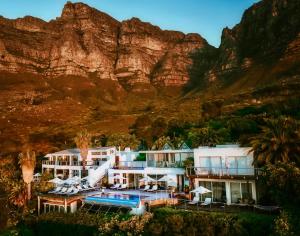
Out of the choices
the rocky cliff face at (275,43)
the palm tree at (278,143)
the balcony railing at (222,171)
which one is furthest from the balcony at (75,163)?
the rocky cliff face at (275,43)

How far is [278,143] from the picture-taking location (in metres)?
29.0

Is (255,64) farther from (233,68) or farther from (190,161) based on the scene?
(190,161)

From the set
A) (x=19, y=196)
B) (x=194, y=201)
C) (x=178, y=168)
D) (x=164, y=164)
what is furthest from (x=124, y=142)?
(x=194, y=201)

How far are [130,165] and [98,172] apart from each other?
15.4 ft

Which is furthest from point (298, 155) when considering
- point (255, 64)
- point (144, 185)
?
point (255, 64)

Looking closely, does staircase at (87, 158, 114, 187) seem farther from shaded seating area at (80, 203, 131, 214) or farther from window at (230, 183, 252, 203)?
window at (230, 183, 252, 203)

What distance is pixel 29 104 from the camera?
5901 inches

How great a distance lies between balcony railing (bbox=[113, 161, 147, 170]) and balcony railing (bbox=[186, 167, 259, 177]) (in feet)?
40.0

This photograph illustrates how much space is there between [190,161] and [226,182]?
6545 mm

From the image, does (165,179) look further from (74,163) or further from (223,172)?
(74,163)

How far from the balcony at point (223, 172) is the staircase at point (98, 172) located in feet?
50.4

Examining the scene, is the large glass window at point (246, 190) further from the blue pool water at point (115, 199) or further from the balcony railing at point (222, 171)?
the blue pool water at point (115, 199)

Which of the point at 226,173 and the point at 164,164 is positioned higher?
the point at 164,164

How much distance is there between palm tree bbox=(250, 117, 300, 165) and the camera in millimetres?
28562
